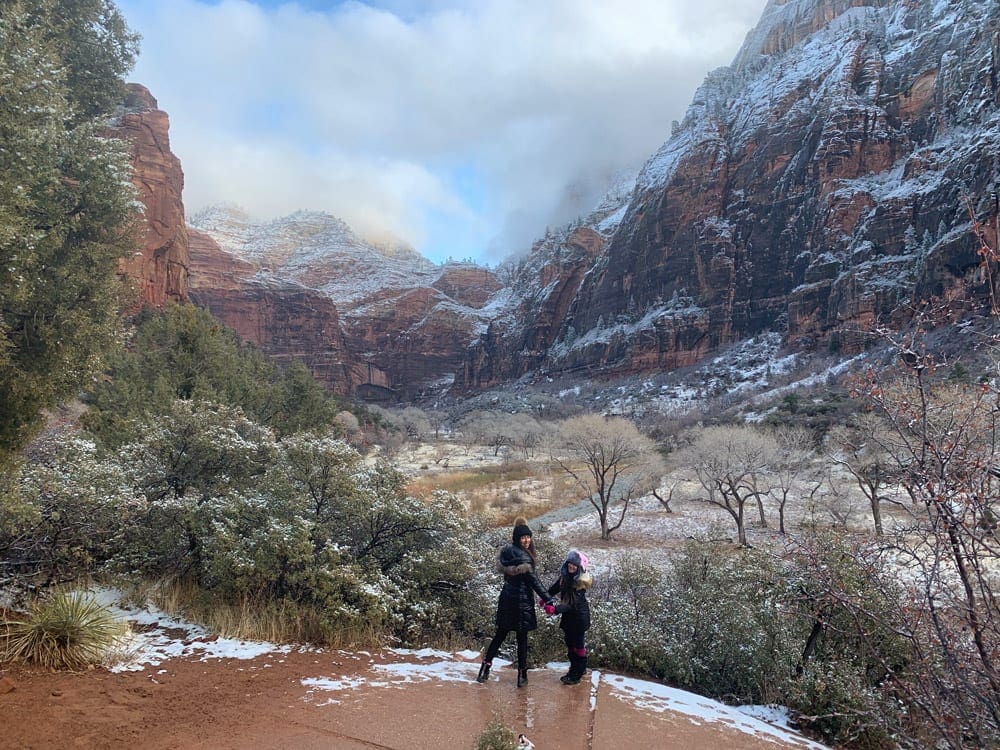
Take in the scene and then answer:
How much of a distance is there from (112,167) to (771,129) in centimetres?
11303

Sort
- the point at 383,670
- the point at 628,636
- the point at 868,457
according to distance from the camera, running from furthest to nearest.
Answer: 1. the point at 868,457
2. the point at 628,636
3. the point at 383,670

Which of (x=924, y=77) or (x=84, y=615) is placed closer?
(x=84, y=615)

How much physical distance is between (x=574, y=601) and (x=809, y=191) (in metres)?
101

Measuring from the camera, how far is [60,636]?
4.70 meters

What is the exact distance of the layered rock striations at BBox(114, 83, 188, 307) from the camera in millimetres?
55500

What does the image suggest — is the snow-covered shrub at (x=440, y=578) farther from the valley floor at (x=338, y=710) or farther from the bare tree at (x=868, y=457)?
the bare tree at (x=868, y=457)

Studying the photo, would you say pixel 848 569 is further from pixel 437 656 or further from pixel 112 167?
pixel 112 167

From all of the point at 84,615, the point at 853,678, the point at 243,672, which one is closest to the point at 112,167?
the point at 84,615

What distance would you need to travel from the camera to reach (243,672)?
4.88 metres

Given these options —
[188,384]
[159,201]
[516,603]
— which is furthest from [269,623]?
[159,201]

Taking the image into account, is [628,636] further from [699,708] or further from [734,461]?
[734,461]

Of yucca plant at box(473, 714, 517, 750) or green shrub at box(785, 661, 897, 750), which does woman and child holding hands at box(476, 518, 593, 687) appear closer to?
yucca plant at box(473, 714, 517, 750)

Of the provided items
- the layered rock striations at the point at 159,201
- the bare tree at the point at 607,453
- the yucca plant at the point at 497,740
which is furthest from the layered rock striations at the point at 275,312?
the yucca plant at the point at 497,740

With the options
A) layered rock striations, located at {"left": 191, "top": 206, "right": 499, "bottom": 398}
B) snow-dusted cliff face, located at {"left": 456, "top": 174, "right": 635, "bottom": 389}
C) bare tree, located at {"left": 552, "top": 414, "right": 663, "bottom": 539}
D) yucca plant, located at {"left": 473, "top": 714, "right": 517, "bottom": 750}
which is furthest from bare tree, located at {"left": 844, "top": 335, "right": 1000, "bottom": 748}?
layered rock striations, located at {"left": 191, "top": 206, "right": 499, "bottom": 398}
